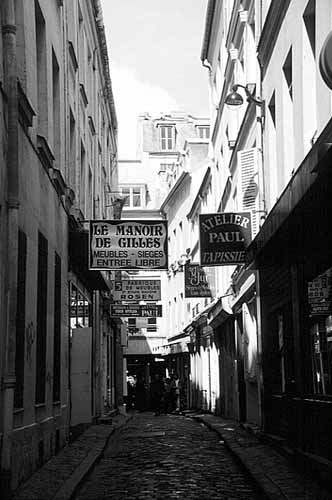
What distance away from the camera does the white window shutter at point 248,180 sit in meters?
18.4

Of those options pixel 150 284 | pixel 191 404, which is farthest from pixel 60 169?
pixel 191 404

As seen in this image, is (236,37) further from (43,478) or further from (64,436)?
(43,478)

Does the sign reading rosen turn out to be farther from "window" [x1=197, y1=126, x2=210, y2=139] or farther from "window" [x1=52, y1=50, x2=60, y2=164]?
"window" [x1=197, y1=126, x2=210, y2=139]

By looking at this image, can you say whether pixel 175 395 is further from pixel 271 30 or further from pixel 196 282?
pixel 271 30

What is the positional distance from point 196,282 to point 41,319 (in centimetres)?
1577

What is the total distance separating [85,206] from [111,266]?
656 centimetres

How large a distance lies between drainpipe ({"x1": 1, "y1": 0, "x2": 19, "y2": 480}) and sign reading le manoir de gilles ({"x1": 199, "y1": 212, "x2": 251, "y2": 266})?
769cm

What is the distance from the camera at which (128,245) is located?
1647 cm

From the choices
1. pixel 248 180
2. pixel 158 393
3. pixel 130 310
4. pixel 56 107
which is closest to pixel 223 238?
pixel 248 180

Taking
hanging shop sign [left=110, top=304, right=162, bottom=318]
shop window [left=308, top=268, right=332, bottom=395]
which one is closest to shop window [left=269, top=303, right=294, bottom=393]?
shop window [left=308, top=268, right=332, bottom=395]

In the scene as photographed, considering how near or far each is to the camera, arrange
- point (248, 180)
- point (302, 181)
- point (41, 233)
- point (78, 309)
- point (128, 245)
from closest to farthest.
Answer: point (302, 181), point (41, 233), point (128, 245), point (248, 180), point (78, 309)

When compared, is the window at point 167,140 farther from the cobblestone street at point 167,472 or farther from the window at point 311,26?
the window at point 311,26

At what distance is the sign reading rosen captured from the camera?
16.5m

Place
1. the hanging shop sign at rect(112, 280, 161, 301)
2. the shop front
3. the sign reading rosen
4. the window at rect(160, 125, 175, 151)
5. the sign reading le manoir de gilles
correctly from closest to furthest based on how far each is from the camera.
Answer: the shop front < the sign reading rosen < the sign reading le manoir de gilles < the hanging shop sign at rect(112, 280, 161, 301) < the window at rect(160, 125, 175, 151)
